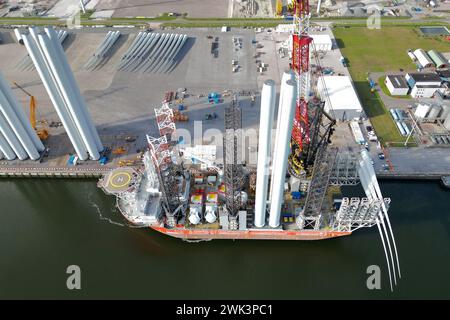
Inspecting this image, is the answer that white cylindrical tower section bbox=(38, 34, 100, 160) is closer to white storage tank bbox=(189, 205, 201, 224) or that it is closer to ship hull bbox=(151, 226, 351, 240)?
ship hull bbox=(151, 226, 351, 240)

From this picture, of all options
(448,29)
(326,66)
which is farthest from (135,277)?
(448,29)

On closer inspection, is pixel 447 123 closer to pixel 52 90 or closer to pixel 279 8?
pixel 279 8

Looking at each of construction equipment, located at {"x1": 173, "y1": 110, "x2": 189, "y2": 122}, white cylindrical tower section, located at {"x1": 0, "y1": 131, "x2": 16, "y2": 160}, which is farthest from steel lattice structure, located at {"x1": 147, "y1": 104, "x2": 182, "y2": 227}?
white cylindrical tower section, located at {"x1": 0, "y1": 131, "x2": 16, "y2": 160}

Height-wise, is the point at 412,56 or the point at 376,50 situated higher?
the point at 376,50

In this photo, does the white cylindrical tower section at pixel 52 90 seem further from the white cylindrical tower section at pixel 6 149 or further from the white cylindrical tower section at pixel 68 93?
the white cylindrical tower section at pixel 6 149

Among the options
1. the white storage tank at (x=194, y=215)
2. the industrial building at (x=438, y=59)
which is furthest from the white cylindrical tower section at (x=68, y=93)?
the industrial building at (x=438, y=59)

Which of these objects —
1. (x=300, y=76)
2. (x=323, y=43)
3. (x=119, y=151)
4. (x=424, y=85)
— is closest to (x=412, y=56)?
(x=424, y=85)
